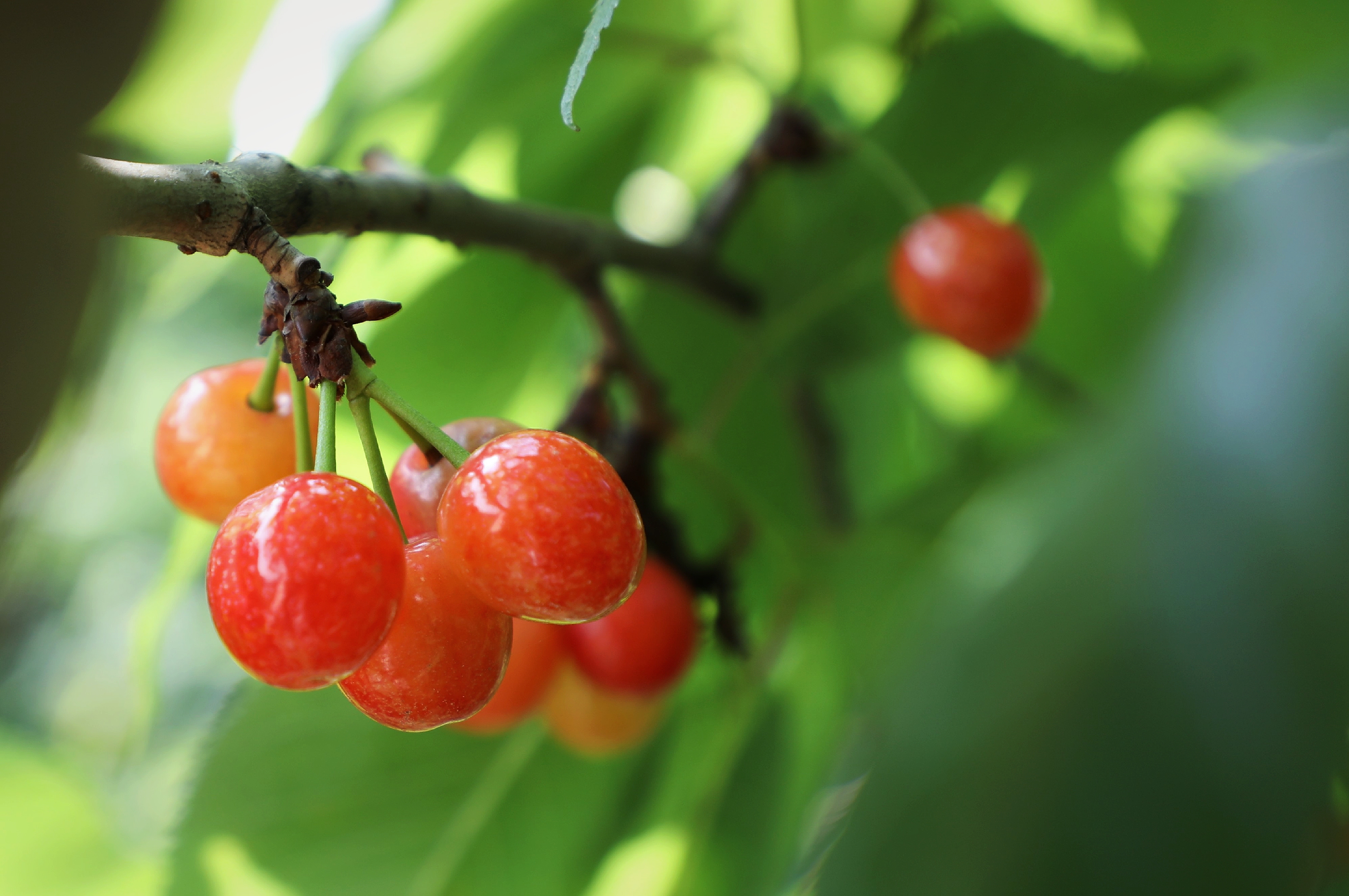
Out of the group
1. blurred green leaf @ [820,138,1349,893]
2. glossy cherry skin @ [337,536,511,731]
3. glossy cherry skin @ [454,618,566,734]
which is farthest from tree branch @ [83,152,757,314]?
blurred green leaf @ [820,138,1349,893]

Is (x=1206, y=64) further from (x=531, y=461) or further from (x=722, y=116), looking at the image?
(x=531, y=461)

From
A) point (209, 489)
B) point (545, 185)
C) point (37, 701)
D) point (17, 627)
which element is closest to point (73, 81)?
point (209, 489)

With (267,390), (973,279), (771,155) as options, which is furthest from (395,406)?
(771,155)

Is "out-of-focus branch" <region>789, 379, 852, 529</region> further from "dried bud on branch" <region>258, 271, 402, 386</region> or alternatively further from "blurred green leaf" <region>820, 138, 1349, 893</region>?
"dried bud on branch" <region>258, 271, 402, 386</region>

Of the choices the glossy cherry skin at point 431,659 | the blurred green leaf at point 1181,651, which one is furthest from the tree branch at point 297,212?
the blurred green leaf at point 1181,651

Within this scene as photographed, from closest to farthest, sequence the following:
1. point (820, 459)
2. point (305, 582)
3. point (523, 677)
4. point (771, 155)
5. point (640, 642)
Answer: point (305, 582) < point (523, 677) < point (640, 642) < point (771, 155) < point (820, 459)

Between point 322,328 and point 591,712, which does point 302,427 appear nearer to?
point 322,328
